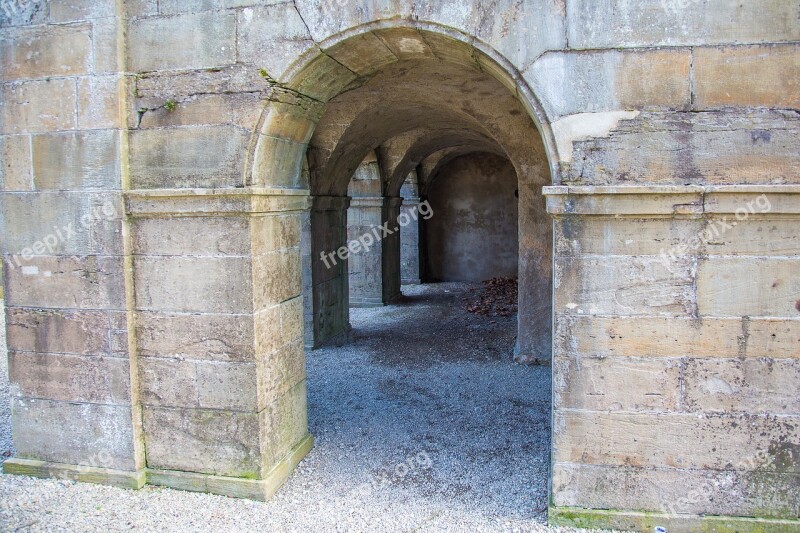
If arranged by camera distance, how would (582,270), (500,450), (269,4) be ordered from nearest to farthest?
(582,270)
(269,4)
(500,450)

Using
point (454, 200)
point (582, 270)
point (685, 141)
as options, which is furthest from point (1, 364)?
point (454, 200)

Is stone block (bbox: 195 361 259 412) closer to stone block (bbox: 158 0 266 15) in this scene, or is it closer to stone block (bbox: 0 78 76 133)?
stone block (bbox: 0 78 76 133)

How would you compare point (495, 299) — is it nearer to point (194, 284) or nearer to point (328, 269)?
point (328, 269)

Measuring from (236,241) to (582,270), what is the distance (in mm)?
2161

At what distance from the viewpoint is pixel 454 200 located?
16500 mm

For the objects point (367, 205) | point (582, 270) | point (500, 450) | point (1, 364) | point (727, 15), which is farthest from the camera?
point (367, 205)

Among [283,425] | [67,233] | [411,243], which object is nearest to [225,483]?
[283,425]

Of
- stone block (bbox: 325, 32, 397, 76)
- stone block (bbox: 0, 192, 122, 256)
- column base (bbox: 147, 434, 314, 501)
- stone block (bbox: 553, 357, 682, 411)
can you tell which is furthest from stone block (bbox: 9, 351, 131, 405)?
stone block (bbox: 553, 357, 682, 411)

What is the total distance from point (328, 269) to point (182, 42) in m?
4.96

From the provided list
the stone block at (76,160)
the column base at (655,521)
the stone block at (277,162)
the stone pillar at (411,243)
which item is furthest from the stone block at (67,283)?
the stone pillar at (411,243)

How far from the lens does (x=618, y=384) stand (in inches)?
137

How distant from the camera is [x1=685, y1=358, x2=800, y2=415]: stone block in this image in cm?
335

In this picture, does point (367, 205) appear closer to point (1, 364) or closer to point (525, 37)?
point (1, 364)

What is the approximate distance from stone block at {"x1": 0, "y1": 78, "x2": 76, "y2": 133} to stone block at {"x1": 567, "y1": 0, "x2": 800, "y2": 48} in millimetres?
3263
